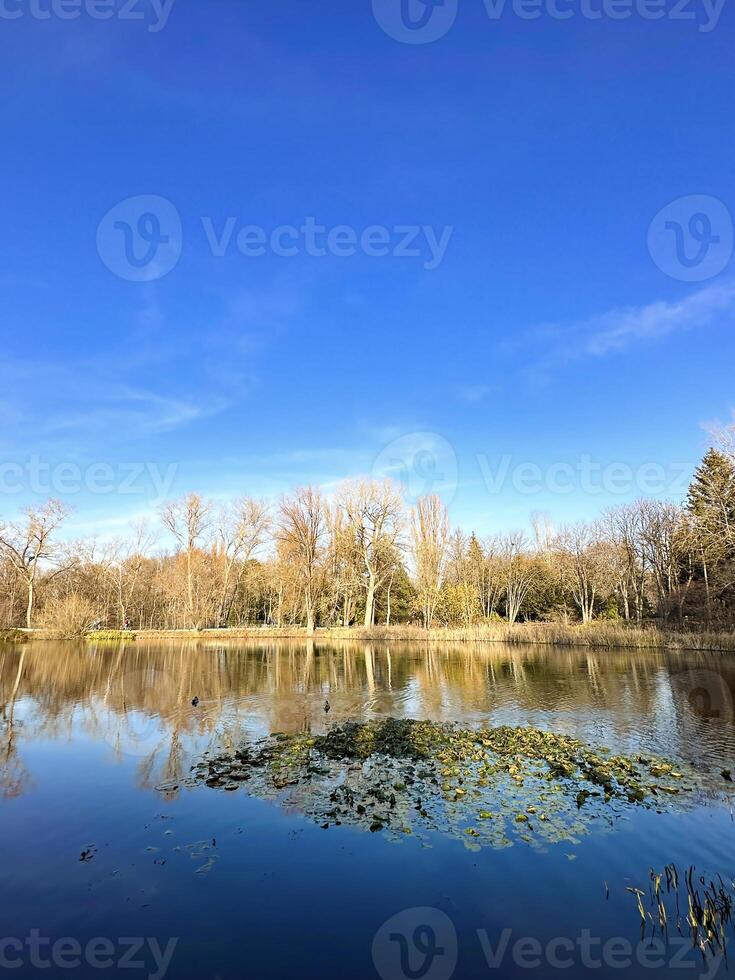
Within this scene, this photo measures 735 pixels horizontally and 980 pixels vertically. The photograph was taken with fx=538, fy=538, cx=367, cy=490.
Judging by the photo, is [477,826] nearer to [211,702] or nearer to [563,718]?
[563,718]

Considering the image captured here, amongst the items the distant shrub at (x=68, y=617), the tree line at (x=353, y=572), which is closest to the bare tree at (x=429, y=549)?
the tree line at (x=353, y=572)

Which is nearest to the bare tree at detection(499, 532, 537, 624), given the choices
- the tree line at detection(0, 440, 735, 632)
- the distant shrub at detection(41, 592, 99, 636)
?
the tree line at detection(0, 440, 735, 632)

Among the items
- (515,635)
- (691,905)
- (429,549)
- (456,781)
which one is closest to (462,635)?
(515,635)

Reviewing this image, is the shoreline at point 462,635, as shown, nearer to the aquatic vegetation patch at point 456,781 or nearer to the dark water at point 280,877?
the dark water at point 280,877

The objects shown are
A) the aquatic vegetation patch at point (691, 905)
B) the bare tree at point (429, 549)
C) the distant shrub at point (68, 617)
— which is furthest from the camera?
the bare tree at point (429, 549)

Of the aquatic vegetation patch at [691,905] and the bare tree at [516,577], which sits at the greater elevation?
the bare tree at [516,577]

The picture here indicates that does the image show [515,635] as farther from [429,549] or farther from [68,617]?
[68,617]

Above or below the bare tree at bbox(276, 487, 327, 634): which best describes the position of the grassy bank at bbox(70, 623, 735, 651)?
below

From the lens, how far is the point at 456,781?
10664mm

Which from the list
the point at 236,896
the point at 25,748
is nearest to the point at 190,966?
the point at 236,896

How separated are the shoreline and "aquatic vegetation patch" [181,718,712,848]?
29793 mm

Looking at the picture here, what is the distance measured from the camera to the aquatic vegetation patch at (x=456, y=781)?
349 inches

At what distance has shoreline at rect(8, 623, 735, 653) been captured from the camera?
39625 millimetres

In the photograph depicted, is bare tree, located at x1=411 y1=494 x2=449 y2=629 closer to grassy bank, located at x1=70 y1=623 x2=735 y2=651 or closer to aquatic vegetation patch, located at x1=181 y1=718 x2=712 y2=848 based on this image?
grassy bank, located at x1=70 y1=623 x2=735 y2=651
